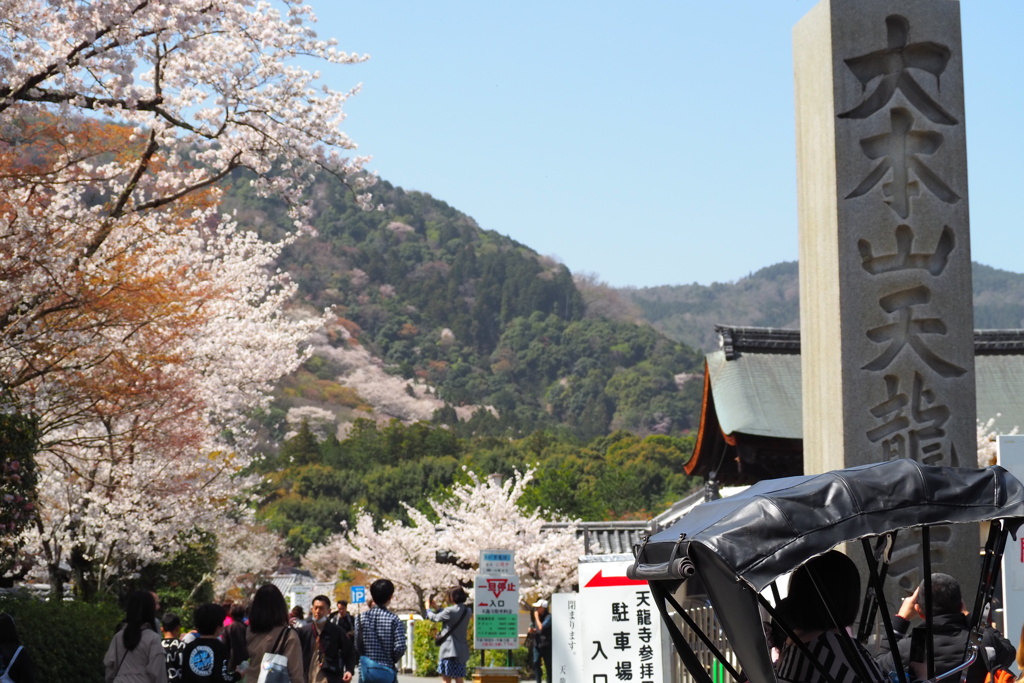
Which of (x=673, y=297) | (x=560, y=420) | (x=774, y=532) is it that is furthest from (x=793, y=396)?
(x=673, y=297)

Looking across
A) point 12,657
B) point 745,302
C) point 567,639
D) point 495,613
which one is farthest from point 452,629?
point 745,302

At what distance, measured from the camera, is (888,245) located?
30.6 ft

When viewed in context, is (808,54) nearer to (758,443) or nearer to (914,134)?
(914,134)

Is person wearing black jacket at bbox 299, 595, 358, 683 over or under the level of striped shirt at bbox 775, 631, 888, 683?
under

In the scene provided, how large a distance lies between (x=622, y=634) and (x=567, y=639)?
3.63 feet

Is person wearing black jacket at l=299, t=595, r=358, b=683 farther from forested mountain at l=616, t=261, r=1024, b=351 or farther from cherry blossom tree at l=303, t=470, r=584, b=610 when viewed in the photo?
forested mountain at l=616, t=261, r=1024, b=351

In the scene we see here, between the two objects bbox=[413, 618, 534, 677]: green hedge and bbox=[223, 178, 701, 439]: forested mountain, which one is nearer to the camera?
bbox=[413, 618, 534, 677]: green hedge

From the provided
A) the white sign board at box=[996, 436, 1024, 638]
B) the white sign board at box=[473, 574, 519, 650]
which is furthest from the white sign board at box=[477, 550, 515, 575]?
the white sign board at box=[996, 436, 1024, 638]

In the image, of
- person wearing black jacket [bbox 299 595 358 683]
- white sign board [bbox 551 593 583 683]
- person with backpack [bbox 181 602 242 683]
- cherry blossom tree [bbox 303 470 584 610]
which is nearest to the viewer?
person with backpack [bbox 181 602 242 683]

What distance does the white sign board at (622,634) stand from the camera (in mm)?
9641

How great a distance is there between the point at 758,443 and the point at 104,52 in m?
12.9

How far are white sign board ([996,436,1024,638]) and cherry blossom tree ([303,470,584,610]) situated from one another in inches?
912

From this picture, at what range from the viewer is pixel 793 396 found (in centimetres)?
2073

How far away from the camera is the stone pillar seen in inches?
361
